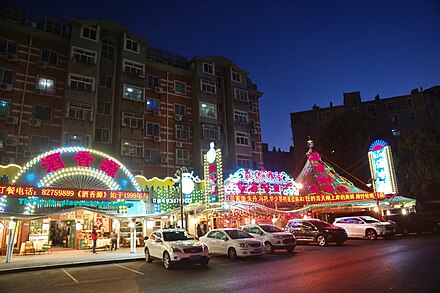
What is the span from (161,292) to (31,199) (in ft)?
42.9

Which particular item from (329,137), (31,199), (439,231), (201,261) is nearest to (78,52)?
(31,199)

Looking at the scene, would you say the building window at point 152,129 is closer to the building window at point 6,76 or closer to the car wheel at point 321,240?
the building window at point 6,76

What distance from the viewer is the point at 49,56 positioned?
26406mm

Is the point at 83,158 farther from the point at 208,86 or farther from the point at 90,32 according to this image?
the point at 208,86

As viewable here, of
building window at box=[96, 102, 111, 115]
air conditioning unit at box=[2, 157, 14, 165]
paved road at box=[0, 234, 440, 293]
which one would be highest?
building window at box=[96, 102, 111, 115]

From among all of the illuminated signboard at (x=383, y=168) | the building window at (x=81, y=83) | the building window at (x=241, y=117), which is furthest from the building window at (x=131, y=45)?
the illuminated signboard at (x=383, y=168)

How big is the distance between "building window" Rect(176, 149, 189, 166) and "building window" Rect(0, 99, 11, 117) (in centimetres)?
1435

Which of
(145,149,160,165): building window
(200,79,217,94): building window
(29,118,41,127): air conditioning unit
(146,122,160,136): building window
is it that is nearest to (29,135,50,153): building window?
(29,118,41,127): air conditioning unit

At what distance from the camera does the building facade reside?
24.7 meters

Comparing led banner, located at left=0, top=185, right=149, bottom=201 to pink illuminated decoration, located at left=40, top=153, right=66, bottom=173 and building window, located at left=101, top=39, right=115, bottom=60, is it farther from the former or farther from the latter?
building window, located at left=101, top=39, right=115, bottom=60

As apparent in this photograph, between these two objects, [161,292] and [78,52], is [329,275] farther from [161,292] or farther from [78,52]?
[78,52]

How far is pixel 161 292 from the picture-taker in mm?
8453

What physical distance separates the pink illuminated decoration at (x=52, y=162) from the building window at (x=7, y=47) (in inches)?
459

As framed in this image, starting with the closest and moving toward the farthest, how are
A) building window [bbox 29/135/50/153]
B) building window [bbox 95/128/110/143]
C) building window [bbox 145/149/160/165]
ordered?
building window [bbox 29/135/50/153]
building window [bbox 95/128/110/143]
building window [bbox 145/149/160/165]
